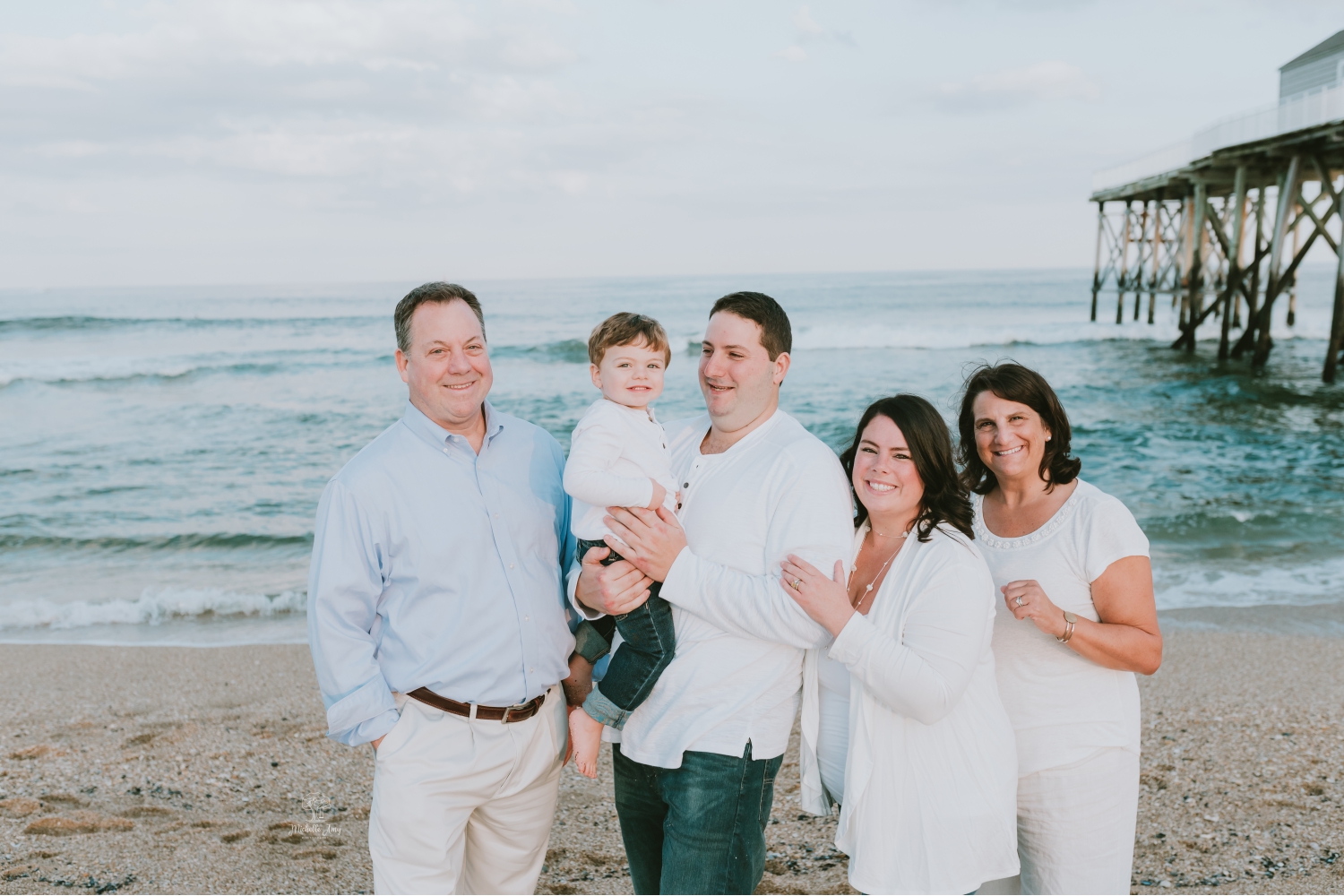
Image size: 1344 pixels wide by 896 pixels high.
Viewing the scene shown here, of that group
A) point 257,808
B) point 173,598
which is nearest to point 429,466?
point 257,808

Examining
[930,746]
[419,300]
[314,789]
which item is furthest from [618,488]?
[314,789]

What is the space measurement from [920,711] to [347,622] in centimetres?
168

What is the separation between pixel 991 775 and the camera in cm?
248

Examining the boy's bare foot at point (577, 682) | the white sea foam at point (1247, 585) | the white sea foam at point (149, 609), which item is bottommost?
the white sea foam at point (149, 609)

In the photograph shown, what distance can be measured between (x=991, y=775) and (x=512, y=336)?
101ft

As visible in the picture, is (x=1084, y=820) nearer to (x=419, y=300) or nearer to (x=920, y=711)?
(x=920, y=711)

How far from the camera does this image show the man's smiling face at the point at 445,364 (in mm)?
2826

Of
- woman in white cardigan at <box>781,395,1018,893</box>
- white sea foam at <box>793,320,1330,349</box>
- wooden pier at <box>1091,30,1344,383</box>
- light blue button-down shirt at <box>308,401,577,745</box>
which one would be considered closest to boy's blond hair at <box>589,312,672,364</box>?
light blue button-down shirt at <box>308,401,577,745</box>

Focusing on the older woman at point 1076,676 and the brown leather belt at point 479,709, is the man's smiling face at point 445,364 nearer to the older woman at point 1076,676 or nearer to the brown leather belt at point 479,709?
the brown leather belt at point 479,709

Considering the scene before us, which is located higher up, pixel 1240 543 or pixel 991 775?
pixel 991 775

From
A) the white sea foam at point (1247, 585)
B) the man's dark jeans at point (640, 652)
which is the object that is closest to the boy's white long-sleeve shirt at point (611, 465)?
the man's dark jeans at point (640, 652)

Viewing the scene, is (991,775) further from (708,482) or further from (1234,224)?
(1234,224)

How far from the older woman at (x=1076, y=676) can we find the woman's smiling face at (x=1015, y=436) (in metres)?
0.02

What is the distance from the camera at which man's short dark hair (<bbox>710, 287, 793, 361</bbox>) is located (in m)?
2.85
